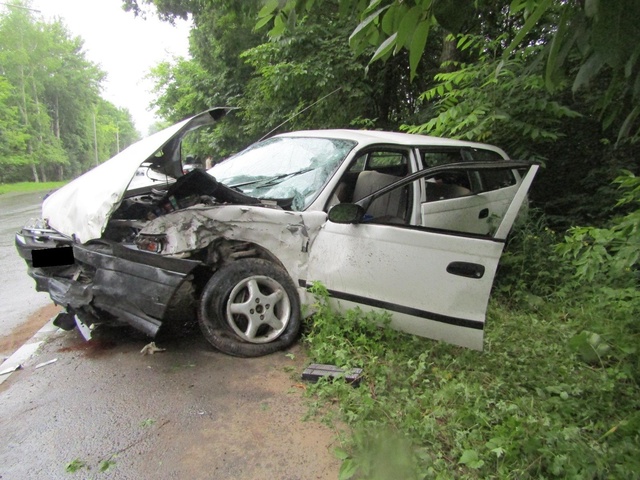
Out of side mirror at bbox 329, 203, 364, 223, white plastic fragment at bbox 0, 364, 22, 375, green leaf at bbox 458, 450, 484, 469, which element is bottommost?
white plastic fragment at bbox 0, 364, 22, 375

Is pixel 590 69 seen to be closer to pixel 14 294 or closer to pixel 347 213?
pixel 347 213

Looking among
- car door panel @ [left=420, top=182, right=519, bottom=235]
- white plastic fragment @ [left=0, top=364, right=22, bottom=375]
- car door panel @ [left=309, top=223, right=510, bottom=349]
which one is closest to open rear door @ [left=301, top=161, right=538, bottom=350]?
car door panel @ [left=309, top=223, right=510, bottom=349]

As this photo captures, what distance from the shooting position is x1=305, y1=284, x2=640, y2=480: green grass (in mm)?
1879

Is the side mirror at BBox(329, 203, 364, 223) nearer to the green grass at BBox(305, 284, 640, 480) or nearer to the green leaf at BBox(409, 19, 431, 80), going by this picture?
the green grass at BBox(305, 284, 640, 480)

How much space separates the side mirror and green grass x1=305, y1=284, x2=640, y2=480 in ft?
2.20

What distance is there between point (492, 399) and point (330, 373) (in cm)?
95

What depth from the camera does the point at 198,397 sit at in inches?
99.9

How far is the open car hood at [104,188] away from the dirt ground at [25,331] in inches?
40.8

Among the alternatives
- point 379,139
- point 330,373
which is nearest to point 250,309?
point 330,373

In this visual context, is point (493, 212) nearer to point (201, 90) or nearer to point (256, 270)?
point (256, 270)

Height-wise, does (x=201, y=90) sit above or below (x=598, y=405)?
above

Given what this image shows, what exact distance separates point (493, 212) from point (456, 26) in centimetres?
261

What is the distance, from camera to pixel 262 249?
3.07m

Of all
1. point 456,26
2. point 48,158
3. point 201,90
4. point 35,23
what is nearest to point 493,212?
point 456,26
